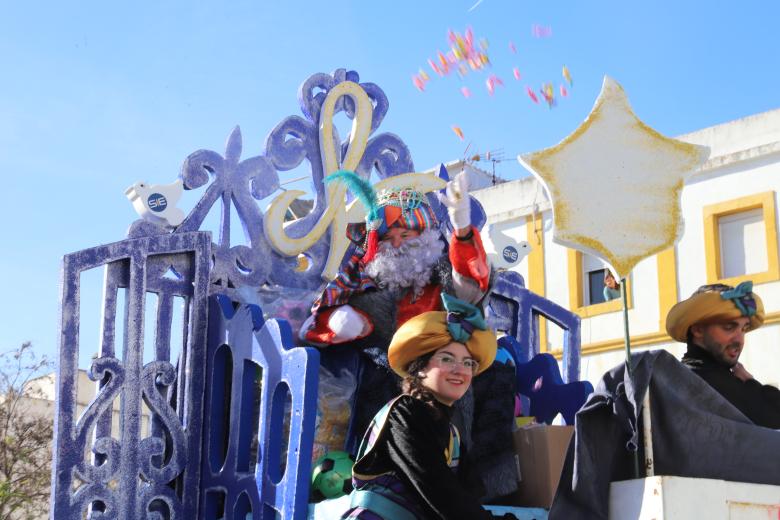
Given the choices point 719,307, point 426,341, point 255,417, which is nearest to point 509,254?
point 255,417

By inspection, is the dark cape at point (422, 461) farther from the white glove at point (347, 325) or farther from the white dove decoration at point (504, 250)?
the white dove decoration at point (504, 250)

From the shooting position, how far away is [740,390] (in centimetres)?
451

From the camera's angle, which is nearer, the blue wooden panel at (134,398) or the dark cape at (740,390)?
the dark cape at (740,390)

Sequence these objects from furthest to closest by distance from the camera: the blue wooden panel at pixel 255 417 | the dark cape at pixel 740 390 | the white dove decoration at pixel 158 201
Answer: the white dove decoration at pixel 158 201 < the blue wooden panel at pixel 255 417 < the dark cape at pixel 740 390

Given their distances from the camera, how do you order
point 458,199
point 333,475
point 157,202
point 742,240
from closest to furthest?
point 458,199 → point 333,475 → point 157,202 → point 742,240

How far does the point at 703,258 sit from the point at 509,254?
12.0 metres

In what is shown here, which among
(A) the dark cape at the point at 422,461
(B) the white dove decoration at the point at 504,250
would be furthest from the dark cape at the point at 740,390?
(B) the white dove decoration at the point at 504,250

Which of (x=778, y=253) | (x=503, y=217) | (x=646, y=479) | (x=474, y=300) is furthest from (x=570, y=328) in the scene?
(x=503, y=217)

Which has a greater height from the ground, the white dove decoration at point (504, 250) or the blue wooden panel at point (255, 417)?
the white dove decoration at point (504, 250)

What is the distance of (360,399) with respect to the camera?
510 cm

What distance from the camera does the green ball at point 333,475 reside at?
15.4 ft

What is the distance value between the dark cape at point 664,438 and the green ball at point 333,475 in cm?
130

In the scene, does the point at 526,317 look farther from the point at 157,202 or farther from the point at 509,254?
the point at 157,202

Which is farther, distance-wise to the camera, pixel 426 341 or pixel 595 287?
pixel 595 287
